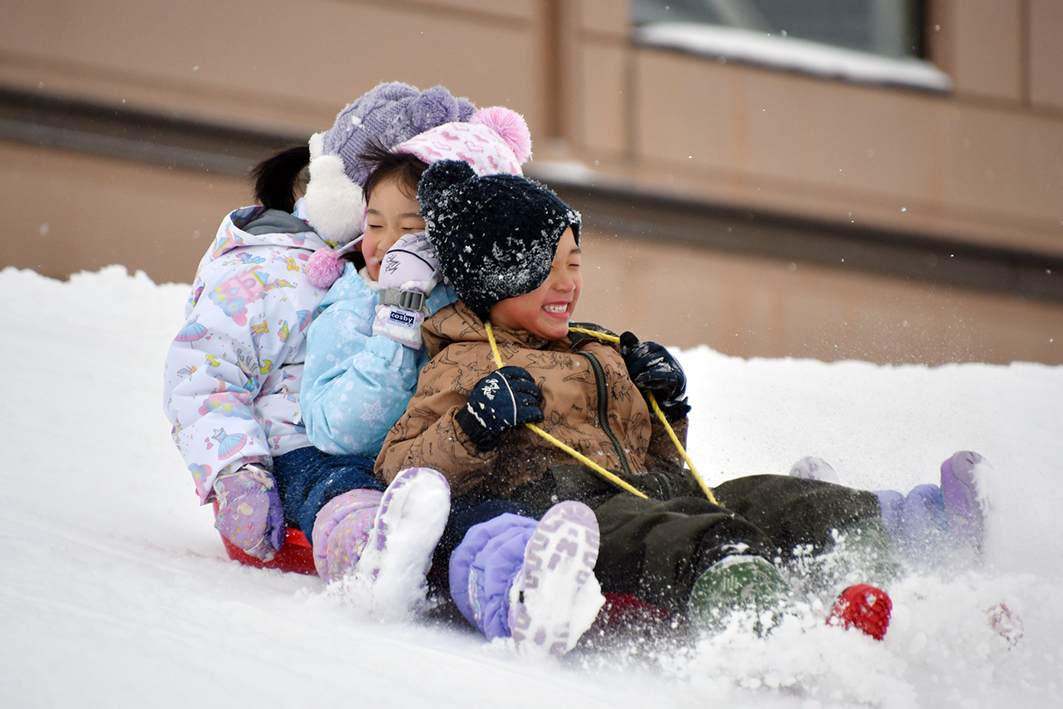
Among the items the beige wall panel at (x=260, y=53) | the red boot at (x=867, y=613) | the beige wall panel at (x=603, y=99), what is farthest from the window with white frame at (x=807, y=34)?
the red boot at (x=867, y=613)

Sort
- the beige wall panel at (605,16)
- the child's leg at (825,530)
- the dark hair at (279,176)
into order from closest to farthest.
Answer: the child's leg at (825,530) → the dark hair at (279,176) → the beige wall panel at (605,16)

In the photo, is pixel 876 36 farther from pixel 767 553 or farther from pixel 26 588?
pixel 26 588

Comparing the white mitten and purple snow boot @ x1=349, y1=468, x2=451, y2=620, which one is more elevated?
the white mitten

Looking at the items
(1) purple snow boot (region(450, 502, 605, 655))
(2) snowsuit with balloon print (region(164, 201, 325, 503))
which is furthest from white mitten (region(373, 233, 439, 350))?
(1) purple snow boot (region(450, 502, 605, 655))

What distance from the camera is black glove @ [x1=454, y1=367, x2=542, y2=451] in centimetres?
124

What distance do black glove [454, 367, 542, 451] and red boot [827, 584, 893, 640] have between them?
455mm

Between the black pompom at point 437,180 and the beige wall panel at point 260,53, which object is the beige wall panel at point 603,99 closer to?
the beige wall panel at point 260,53

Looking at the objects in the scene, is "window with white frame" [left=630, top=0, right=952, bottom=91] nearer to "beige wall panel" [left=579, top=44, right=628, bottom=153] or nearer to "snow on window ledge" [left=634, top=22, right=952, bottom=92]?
"snow on window ledge" [left=634, top=22, right=952, bottom=92]

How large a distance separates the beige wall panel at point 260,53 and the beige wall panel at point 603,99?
0.85 feet

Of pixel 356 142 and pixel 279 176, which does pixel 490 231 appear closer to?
pixel 356 142

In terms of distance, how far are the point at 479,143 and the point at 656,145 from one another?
3.08m

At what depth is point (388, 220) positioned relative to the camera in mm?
1598

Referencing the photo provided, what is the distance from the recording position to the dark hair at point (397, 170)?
1.60 m

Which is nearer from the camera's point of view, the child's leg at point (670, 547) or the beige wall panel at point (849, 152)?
the child's leg at point (670, 547)
